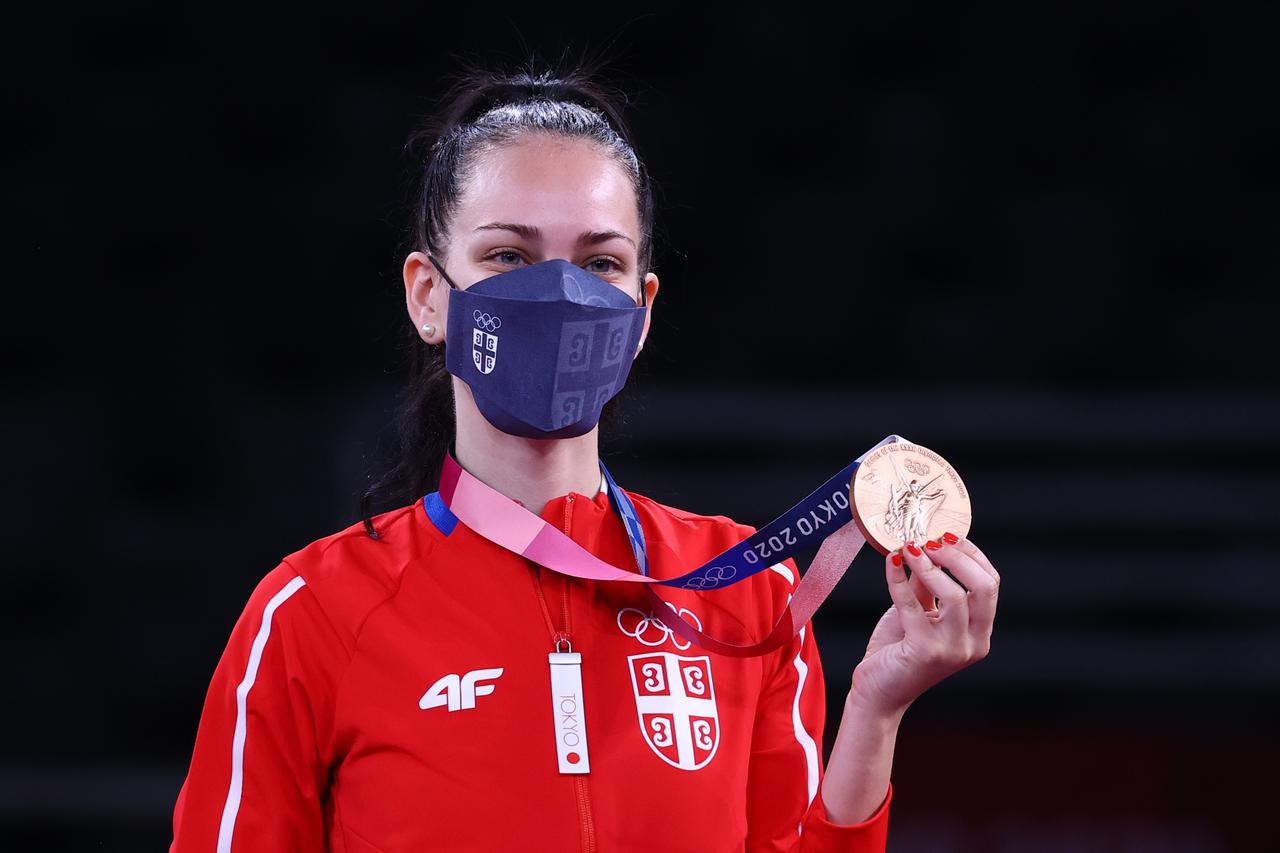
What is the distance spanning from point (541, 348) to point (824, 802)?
1.83 ft

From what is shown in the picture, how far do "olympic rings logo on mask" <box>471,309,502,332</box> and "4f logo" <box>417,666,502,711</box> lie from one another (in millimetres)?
363

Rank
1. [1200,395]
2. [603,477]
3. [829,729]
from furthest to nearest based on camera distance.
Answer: [1200,395], [829,729], [603,477]

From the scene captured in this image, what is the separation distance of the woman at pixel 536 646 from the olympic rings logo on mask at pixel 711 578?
4 centimetres

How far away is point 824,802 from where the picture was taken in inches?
59.1

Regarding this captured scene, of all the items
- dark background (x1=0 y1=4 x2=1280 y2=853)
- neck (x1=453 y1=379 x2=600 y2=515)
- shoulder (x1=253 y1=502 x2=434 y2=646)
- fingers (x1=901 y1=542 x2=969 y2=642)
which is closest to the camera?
fingers (x1=901 y1=542 x2=969 y2=642)

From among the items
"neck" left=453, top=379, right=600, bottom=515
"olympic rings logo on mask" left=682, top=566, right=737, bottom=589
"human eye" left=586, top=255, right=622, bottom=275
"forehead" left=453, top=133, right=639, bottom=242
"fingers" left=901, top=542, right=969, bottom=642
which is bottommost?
"fingers" left=901, top=542, right=969, bottom=642

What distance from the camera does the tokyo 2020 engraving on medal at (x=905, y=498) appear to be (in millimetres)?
1392

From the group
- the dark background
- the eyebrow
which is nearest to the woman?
the eyebrow

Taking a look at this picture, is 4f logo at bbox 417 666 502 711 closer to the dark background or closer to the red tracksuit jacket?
the red tracksuit jacket

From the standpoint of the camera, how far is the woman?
4.61ft

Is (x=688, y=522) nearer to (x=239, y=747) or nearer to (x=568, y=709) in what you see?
(x=568, y=709)

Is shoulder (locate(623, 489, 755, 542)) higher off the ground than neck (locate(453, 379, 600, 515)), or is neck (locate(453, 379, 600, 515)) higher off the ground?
neck (locate(453, 379, 600, 515))

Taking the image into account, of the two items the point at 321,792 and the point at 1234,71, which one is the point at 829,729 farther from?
the point at 1234,71

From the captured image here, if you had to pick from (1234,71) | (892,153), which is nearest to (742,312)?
(892,153)
